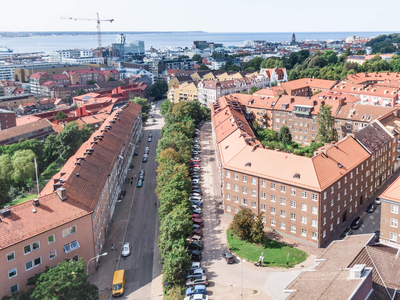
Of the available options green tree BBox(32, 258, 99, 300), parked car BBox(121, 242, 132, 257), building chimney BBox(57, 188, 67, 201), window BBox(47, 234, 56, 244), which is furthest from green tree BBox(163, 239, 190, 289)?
building chimney BBox(57, 188, 67, 201)

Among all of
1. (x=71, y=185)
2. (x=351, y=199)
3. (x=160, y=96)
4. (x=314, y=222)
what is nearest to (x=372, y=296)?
(x=314, y=222)

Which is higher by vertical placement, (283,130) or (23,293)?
(283,130)

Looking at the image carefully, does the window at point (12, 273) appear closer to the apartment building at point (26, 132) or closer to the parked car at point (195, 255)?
the parked car at point (195, 255)

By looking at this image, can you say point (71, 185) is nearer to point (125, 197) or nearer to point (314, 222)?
point (125, 197)

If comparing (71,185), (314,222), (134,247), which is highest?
(71,185)

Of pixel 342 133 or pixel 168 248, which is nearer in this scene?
pixel 168 248

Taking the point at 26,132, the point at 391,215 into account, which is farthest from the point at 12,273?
the point at 26,132
